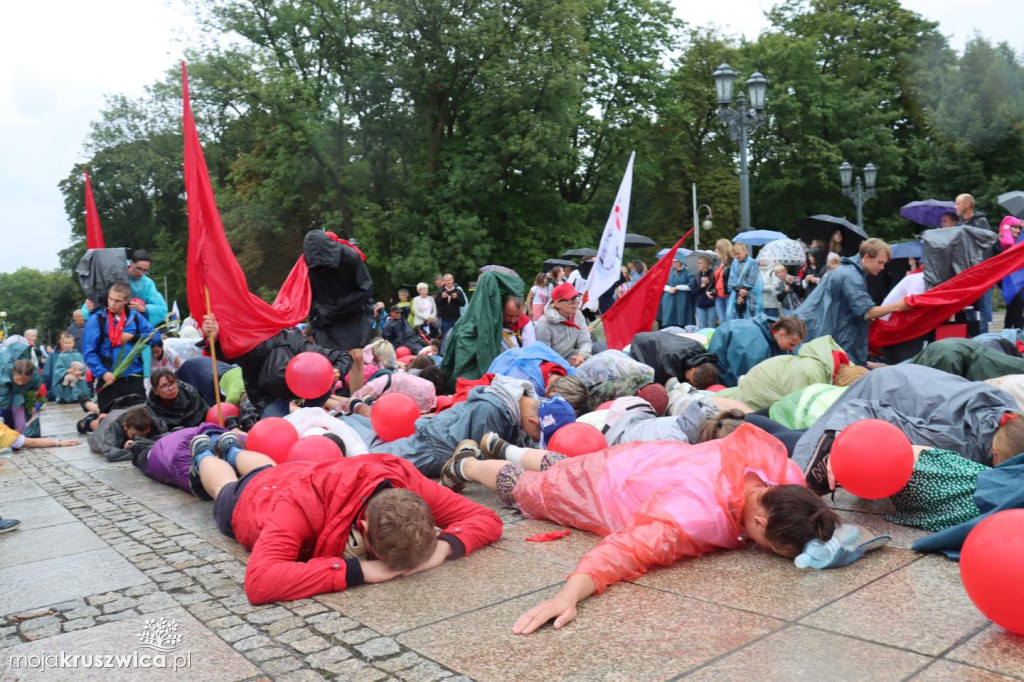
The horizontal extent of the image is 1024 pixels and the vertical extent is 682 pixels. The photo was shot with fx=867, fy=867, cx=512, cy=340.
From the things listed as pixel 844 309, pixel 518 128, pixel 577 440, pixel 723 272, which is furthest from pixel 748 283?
pixel 518 128

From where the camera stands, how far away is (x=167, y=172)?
1606 inches

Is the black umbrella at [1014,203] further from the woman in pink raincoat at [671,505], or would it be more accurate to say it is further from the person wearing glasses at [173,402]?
the person wearing glasses at [173,402]

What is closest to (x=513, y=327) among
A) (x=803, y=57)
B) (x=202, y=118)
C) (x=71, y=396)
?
(x=71, y=396)

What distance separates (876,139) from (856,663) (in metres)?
36.7

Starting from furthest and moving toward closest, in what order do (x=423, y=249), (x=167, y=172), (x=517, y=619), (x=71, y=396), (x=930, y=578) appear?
(x=167, y=172), (x=423, y=249), (x=71, y=396), (x=930, y=578), (x=517, y=619)

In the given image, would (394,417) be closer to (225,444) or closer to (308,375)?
(308,375)

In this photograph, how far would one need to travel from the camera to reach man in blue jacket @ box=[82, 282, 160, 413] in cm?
969

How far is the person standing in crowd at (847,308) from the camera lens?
8.53 metres

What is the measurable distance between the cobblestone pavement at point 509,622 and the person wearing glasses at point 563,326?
4.86 metres

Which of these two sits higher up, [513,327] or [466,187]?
[466,187]

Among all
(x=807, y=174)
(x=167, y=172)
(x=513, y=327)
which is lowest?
(x=513, y=327)

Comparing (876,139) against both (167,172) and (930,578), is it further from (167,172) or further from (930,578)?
(930,578)

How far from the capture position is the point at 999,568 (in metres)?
3.00

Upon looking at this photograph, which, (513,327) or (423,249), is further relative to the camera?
(423,249)
